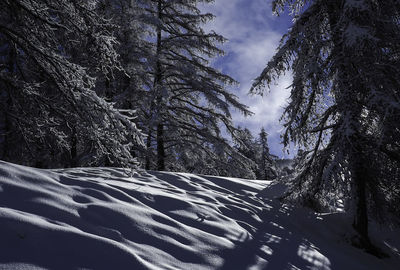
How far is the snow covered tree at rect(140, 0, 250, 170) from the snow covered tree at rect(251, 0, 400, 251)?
469cm

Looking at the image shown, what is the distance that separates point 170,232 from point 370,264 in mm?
3776

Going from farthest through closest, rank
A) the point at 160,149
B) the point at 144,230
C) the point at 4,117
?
the point at 160,149
the point at 4,117
the point at 144,230

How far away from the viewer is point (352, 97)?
4.86 metres

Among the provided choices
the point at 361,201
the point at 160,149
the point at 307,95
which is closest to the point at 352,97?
the point at 307,95

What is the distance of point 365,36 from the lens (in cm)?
422

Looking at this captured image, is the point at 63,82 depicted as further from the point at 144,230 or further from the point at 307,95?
the point at 307,95

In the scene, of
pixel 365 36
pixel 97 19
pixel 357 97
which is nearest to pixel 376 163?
pixel 357 97

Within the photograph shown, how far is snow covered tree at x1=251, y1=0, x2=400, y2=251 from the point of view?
4504 millimetres

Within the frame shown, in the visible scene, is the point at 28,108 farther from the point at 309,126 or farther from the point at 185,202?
the point at 309,126

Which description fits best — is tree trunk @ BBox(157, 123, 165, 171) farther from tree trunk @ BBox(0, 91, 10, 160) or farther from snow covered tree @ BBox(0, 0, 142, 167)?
snow covered tree @ BBox(0, 0, 142, 167)

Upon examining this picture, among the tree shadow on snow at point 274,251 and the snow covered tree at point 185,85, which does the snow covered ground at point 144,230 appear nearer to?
the tree shadow on snow at point 274,251

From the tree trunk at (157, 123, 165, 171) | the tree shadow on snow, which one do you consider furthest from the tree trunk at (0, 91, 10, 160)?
the tree trunk at (157, 123, 165, 171)

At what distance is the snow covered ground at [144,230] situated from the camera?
86.7 inches

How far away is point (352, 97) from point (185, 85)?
7345 millimetres
